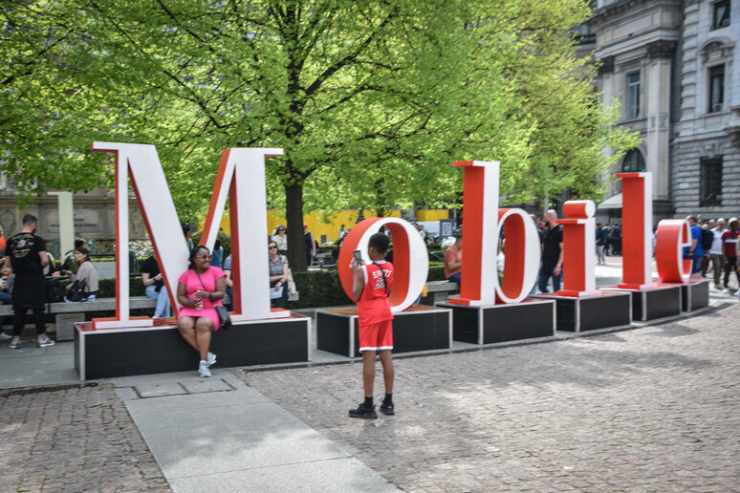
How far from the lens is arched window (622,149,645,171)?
45275 mm

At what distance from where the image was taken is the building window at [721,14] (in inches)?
1495

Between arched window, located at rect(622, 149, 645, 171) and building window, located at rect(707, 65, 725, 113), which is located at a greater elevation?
building window, located at rect(707, 65, 725, 113)

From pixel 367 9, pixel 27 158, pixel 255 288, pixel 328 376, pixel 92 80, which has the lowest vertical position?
pixel 328 376

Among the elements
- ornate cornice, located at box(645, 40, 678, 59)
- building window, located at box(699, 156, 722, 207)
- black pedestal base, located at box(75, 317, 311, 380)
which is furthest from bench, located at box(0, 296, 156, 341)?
ornate cornice, located at box(645, 40, 678, 59)

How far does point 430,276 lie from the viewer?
1888 centimetres

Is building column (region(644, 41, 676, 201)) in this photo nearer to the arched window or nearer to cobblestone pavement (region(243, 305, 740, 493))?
the arched window

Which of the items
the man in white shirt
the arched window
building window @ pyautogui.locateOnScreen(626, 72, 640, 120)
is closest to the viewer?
the man in white shirt

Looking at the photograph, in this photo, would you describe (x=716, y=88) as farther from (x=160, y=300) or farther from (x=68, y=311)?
(x=68, y=311)

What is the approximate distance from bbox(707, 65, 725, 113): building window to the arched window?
602 cm

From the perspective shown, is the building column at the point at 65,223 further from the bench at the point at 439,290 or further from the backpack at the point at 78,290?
the bench at the point at 439,290

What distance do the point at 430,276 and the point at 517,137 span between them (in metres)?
4.71

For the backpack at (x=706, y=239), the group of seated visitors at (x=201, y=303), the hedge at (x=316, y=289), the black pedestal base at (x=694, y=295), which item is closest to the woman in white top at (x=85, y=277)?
the hedge at (x=316, y=289)

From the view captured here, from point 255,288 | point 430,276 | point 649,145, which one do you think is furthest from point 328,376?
point 649,145

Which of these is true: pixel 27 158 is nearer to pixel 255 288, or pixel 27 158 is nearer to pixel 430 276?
pixel 255 288
